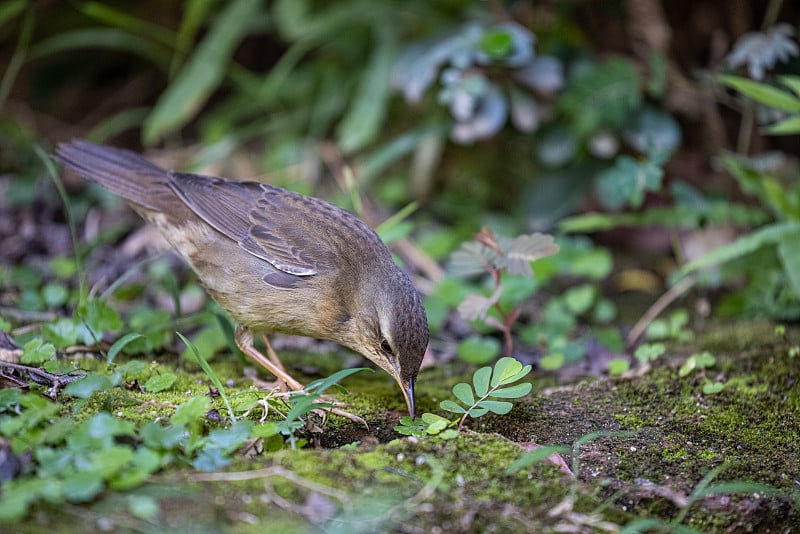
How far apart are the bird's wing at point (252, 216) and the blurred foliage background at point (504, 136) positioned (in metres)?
0.45

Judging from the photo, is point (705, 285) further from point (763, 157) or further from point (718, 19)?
point (718, 19)

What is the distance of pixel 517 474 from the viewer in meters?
3.03

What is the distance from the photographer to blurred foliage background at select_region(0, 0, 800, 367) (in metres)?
5.24

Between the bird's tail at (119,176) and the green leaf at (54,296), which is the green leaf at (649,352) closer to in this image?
the bird's tail at (119,176)

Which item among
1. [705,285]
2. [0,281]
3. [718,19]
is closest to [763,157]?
[705,285]

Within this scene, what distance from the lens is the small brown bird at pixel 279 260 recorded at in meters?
3.88

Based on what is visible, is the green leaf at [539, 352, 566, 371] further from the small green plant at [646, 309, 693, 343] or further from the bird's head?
the bird's head

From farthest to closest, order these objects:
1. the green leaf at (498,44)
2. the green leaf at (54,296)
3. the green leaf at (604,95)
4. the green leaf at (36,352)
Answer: the green leaf at (604,95) < the green leaf at (498,44) < the green leaf at (54,296) < the green leaf at (36,352)

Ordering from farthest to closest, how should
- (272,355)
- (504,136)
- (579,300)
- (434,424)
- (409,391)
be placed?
(504,136) < (579,300) < (272,355) < (409,391) < (434,424)

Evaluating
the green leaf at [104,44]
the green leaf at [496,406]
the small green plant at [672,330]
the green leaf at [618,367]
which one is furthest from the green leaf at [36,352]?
the green leaf at [104,44]

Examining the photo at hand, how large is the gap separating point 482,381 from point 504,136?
12.1 ft

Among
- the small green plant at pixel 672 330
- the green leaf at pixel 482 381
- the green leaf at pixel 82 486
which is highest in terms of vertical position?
the green leaf at pixel 82 486

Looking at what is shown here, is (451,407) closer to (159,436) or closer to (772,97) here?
(159,436)

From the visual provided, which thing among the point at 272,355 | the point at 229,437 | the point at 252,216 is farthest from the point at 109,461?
the point at 252,216
